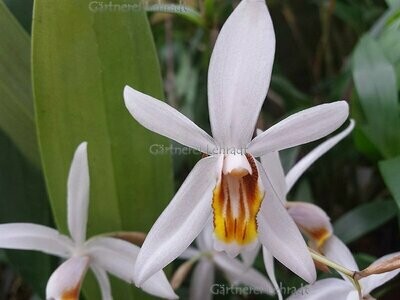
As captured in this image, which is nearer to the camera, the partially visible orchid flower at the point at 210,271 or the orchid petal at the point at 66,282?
the orchid petal at the point at 66,282

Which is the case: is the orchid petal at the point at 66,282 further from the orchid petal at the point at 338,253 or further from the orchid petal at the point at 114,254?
the orchid petal at the point at 338,253

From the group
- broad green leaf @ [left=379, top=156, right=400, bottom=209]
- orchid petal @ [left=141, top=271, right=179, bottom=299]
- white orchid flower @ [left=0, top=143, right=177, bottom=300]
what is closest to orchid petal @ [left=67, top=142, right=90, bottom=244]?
white orchid flower @ [left=0, top=143, right=177, bottom=300]

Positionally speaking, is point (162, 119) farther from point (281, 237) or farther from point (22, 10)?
point (22, 10)

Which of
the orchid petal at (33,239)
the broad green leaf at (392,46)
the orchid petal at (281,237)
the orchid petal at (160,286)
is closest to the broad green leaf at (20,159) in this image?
the orchid petal at (33,239)

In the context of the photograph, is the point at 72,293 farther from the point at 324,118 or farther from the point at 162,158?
the point at 324,118

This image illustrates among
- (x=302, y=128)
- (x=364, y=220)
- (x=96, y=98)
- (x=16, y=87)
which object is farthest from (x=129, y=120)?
(x=364, y=220)
